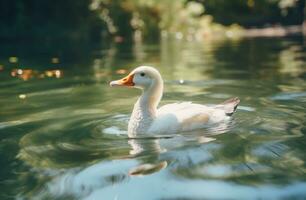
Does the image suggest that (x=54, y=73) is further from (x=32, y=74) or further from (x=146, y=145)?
(x=146, y=145)

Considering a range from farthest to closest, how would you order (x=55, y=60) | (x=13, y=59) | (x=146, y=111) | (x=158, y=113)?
1. (x=13, y=59)
2. (x=55, y=60)
3. (x=158, y=113)
4. (x=146, y=111)

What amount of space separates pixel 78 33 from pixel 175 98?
20.7 meters

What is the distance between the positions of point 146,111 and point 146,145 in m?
0.82

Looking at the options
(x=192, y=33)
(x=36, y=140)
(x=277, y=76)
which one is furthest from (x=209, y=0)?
(x=36, y=140)

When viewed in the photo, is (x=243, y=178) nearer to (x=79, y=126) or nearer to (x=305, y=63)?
(x=79, y=126)

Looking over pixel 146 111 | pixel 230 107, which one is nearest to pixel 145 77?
pixel 146 111

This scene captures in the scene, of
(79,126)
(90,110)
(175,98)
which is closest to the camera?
(79,126)

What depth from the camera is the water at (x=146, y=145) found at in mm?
5422

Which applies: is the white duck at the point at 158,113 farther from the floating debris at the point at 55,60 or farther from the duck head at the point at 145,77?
the floating debris at the point at 55,60

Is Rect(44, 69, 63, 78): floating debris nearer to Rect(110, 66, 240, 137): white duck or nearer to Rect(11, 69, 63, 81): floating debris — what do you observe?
Rect(11, 69, 63, 81): floating debris

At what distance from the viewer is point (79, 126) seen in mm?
8156

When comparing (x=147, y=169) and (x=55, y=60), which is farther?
(x=55, y=60)

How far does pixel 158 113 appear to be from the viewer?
25.4ft

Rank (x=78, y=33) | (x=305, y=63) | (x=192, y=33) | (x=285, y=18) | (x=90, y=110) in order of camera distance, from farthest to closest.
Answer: (x=285, y=18) → (x=192, y=33) → (x=78, y=33) → (x=305, y=63) → (x=90, y=110)
